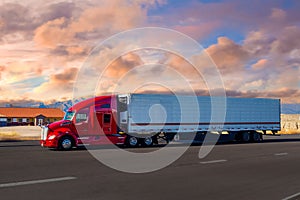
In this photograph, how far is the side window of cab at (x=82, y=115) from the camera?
2159cm

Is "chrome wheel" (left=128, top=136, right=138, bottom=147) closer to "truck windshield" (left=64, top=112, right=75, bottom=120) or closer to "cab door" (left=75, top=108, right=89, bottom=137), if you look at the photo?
"cab door" (left=75, top=108, right=89, bottom=137)

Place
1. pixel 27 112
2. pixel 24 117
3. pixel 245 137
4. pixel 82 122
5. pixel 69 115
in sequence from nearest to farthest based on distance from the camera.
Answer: pixel 82 122 → pixel 69 115 → pixel 245 137 → pixel 24 117 → pixel 27 112

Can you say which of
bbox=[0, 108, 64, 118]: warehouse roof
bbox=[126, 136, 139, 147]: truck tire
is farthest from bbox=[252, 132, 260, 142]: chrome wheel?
bbox=[0, 108, 64, 118]: warehouse roof

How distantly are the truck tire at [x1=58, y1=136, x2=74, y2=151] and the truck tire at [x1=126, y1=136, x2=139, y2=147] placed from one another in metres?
3.63

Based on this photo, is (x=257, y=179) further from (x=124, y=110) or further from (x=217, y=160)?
(x=124, y=110)

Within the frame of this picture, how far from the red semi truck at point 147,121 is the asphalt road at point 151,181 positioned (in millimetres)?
5924

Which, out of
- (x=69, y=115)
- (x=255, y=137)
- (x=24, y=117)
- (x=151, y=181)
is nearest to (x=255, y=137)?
(x=255, y=137)

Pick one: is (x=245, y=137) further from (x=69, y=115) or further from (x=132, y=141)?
(x=69, y=115)

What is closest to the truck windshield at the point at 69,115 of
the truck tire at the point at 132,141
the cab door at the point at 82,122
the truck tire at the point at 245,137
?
the cab door at the point at 82,122

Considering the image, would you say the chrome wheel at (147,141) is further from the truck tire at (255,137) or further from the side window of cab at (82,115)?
the truck tire at (255,137)

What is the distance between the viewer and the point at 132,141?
2314cm

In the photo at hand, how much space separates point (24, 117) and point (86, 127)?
9415 cm

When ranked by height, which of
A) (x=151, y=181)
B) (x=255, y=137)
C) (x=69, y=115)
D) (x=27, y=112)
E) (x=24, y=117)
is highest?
(x=27, y=112)

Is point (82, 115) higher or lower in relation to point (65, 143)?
higher
